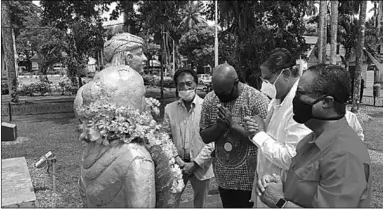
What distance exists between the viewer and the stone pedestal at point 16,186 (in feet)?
15.6

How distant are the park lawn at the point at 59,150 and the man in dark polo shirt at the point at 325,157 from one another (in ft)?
5.89

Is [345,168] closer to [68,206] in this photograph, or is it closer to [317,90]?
[317,90]

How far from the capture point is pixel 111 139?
1.89 m

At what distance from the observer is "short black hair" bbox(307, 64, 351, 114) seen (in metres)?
1.69

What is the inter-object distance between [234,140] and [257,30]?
38.0ft

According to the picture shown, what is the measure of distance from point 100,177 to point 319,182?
3.49 feet

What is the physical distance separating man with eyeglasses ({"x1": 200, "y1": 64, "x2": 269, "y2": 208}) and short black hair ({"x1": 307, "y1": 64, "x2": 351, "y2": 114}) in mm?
1194

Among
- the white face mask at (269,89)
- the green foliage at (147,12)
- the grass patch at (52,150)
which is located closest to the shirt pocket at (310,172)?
the white face mask at (269,89)

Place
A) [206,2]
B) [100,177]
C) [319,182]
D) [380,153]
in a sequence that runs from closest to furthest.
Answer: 1. [319,182]
2. [100,177]
3. [380,153]
4. [206,2]

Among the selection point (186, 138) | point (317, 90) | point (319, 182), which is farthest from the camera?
point (186, 138)

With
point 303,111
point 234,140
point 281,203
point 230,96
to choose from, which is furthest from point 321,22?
point 281,203

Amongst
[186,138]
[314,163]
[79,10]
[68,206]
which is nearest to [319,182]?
[314,163]

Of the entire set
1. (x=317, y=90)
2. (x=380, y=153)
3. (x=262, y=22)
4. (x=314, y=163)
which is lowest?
(x=380, y=153)

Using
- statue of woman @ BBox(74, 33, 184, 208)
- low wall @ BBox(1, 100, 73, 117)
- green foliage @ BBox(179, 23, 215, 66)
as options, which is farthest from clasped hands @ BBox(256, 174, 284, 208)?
green foliage @ BBox(179, 23, 215, 66)
